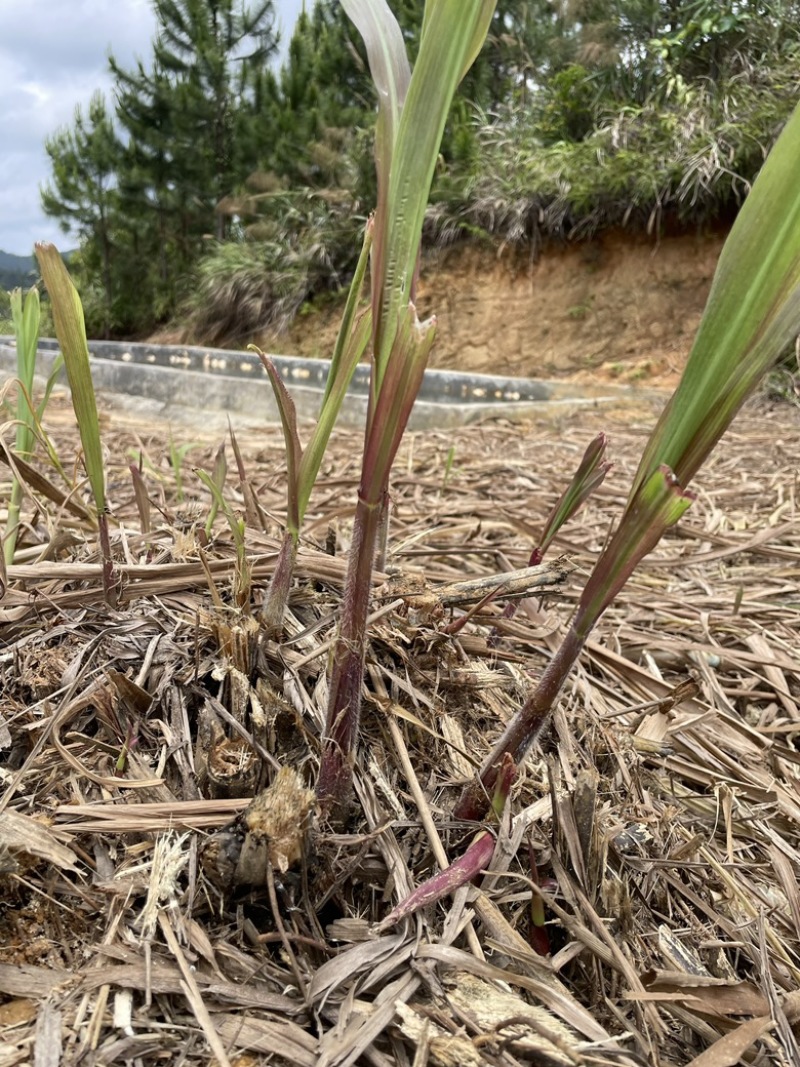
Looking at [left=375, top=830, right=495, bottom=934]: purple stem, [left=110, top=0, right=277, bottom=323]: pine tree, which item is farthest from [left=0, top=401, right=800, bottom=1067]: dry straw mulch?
[left=110, top=0, right=277, bottom=323]: pine tree

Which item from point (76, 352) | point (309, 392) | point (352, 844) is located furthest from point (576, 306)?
point (352, 844)

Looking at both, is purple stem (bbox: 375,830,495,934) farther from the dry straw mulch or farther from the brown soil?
the brown soil

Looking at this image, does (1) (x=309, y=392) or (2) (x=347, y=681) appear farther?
(1) (x=309, y=392)

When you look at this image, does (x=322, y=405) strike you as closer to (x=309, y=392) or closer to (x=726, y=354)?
(x=726, y=354)

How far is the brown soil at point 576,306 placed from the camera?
5.17m

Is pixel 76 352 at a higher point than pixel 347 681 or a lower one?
higher

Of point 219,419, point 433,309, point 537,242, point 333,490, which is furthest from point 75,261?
point 333,490

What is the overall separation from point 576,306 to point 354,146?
396 cm

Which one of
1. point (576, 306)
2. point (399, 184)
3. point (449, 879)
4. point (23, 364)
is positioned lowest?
point (449, 879)

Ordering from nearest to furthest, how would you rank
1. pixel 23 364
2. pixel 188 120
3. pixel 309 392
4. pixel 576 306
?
pixel 23 364, pixel 309 392, pixel 576 306, pixel 188 120

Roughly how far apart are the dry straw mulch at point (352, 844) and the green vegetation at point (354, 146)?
498cm

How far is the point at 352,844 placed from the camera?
15.5 inches

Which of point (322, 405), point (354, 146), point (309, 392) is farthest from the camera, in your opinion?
point (354, 146)

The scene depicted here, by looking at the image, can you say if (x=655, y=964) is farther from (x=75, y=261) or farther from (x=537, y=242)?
(x=75, y=261)
